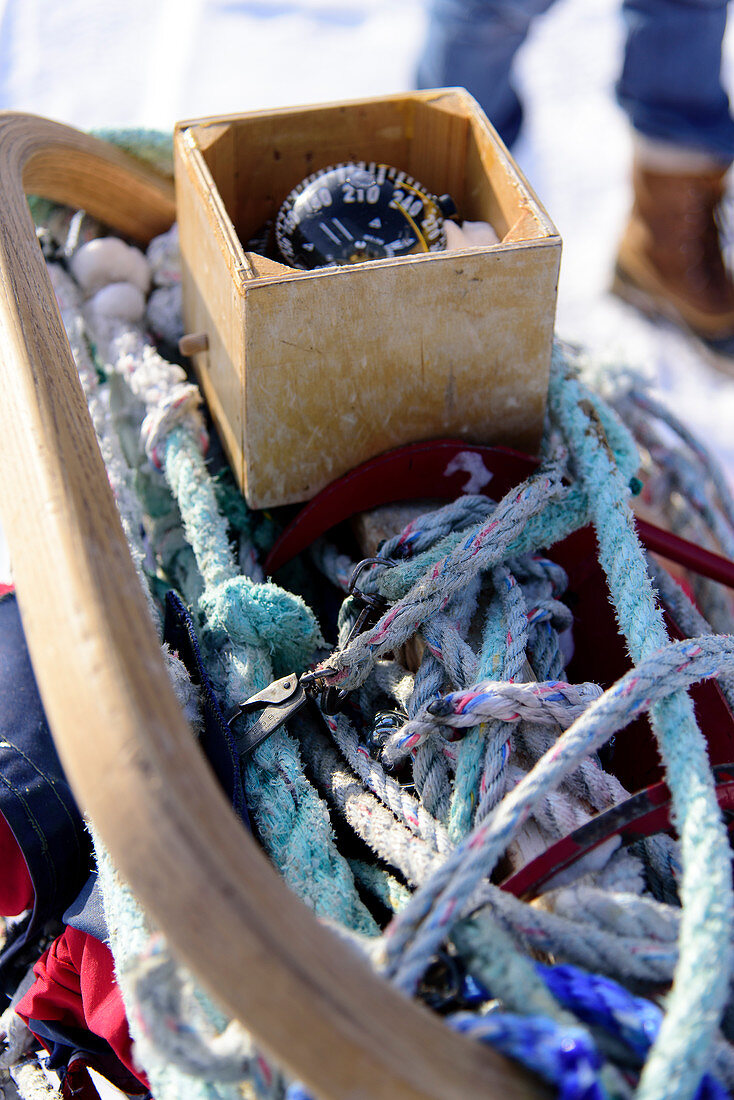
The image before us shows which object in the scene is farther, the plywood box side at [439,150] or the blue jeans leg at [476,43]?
the blue jeans leg at [476,43]

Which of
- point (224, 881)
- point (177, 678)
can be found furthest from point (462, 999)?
point (177, 678)

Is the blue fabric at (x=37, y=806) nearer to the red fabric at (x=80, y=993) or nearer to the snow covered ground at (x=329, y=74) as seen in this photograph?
the red fabric at (x=80, y=993)

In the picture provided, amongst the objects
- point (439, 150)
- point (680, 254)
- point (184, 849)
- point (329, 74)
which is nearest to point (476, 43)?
point (680, 254)

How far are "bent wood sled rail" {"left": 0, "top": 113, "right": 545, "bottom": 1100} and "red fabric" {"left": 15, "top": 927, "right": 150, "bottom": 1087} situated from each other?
11.4 inches

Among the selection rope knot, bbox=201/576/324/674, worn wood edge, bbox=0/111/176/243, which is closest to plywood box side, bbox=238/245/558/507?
rope knot, bbox=201/576/324/674

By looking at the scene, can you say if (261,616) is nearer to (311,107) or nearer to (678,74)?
(311,107)

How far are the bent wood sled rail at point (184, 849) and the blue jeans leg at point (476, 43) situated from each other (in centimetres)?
158

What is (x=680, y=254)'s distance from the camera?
1.92 metres

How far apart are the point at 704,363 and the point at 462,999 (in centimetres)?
163

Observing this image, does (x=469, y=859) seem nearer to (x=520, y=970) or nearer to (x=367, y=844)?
(x=520, y=970)

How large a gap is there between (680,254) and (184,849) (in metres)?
1.84

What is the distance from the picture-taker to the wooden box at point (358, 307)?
28.0 inches

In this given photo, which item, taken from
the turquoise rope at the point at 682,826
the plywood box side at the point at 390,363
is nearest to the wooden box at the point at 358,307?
the plywood box side at the point at 390,363

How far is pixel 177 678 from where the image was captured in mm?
653
